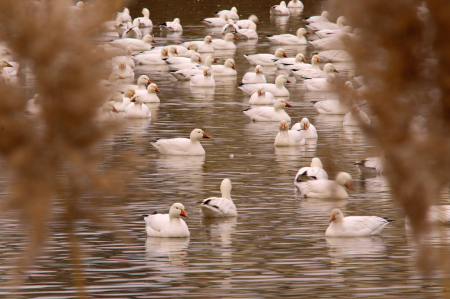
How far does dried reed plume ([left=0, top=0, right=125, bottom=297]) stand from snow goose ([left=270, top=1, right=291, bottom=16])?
4688 centimetres

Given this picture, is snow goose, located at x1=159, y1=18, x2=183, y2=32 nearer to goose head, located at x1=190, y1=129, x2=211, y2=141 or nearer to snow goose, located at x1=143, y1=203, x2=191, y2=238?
goose head, located at x1=190, y1=129, x2=211, y2=141

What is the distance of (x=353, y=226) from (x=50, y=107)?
295 inches

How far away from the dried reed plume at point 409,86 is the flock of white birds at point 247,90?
130mm

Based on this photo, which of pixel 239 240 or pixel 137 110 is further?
pixel 137 110

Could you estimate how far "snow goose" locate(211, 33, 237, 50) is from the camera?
39188 mm

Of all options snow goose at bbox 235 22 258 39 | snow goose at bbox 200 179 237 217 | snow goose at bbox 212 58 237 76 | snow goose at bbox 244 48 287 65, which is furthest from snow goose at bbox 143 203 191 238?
snow goose at bbox 235 22 258 39

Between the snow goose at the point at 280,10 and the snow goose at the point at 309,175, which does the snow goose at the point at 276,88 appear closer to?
the snow goose at the point at 309,175

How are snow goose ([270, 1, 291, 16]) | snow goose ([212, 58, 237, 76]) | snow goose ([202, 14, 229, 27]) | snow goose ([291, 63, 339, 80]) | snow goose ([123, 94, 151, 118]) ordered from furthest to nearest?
snow goose ([270, 1, 291, 16]) → snow goose ([202, 14, 229, 27]) → snow goose ([212, 58, 237, 76]) → snow goose ([291, 63, 339, 80]) → snow goose ([123, 94, 151, 118])

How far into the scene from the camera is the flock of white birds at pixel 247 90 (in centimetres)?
598

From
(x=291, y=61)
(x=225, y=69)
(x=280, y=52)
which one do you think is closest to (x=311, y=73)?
(x=291, y=61)

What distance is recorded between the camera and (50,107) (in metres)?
5.85

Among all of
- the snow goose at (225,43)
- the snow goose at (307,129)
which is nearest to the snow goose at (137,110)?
the snow goose at (307,129)

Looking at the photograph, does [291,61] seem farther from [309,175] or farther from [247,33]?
[309,175]

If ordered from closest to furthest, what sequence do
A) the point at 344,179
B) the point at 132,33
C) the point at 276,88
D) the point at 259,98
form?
the point at 344,179, the point at 259,98, the point at 276,88, the point at 132,33
